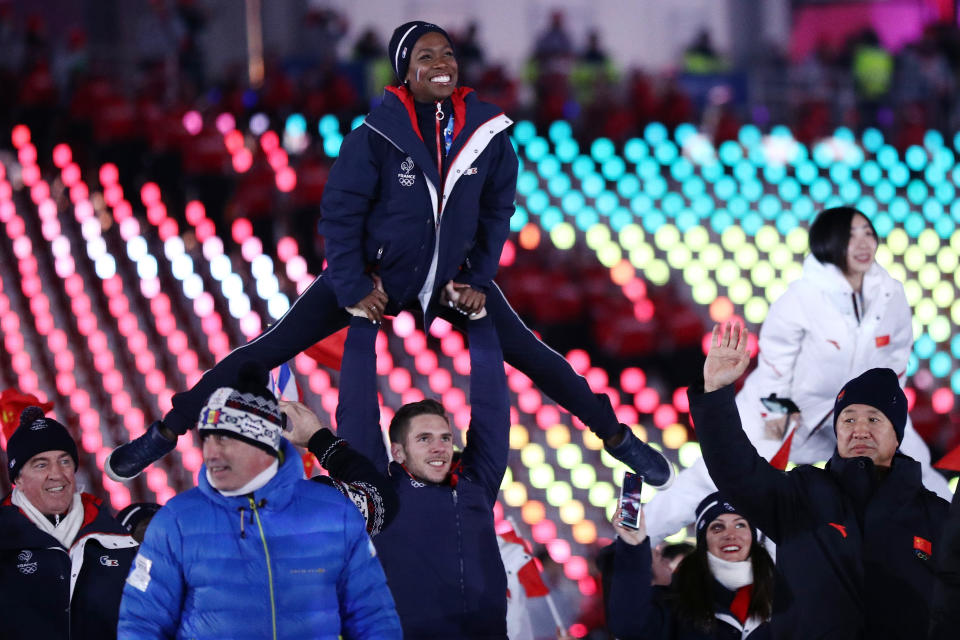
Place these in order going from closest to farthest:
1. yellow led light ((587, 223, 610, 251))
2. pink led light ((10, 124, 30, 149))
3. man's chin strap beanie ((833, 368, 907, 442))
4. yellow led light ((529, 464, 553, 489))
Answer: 1. man's chin strap beanie ((833, 368, 907, 442))
2. yellow led light ((529, 464, 553, 489))
3. yellow led light ((587, 223, 610, 251))
4. pink led light ((10, 124, 30, 149))

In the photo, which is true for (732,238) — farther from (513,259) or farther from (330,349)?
(330,349)

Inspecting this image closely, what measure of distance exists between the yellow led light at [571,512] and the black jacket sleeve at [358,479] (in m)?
4.49

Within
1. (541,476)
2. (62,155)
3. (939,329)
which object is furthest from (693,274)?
(62,155)

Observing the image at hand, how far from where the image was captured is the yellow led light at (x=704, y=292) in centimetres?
1135

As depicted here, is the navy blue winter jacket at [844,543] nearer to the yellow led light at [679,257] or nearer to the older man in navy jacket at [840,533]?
the older man in navy jacket at [840,533]

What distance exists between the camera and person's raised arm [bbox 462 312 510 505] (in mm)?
4863

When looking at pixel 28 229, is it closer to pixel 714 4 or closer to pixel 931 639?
pixel 931 639

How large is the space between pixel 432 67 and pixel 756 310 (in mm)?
6769

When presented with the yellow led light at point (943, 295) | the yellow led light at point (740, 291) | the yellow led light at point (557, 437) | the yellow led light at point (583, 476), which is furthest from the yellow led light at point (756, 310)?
the yellow led light at point (583, 476)

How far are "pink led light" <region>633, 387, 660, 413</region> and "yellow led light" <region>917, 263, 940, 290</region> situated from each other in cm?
299

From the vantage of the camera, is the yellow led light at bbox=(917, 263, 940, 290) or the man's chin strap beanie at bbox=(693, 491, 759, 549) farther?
the yellow led light at bbox=(917, 263, 940, 290)

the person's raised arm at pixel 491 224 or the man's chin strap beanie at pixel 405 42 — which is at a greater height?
the man's chin strap beanie at pixel 405 42

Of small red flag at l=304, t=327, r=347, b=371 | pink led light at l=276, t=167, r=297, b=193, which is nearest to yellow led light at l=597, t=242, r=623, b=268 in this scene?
pink led light at l=276, t=167, r=297, b=193

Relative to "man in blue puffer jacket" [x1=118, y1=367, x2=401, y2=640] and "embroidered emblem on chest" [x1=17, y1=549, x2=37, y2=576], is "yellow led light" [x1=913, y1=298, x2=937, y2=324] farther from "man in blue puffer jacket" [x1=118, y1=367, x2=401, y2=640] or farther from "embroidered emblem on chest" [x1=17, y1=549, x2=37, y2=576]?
"man in blue puffer jacket" [x1=118, y1=367, x2=401, y2=640]
